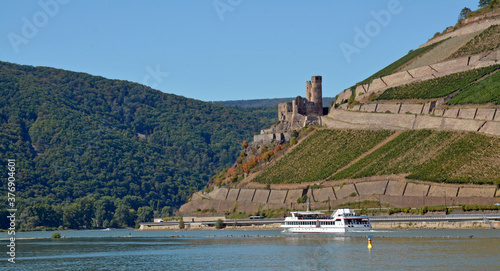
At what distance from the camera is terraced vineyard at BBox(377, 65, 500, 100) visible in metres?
131

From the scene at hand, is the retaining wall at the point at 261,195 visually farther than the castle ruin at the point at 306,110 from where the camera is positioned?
No

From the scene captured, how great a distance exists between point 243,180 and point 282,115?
22267 millimetres

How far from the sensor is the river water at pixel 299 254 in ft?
217

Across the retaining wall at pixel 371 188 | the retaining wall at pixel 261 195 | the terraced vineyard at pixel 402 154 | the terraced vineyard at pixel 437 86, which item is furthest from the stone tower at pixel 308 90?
the retaining wall at pixel 371 188

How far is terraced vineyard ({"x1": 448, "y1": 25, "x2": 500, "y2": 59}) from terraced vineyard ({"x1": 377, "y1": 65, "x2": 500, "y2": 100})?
5.91 m

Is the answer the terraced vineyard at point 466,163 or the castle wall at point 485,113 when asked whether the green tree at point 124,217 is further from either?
the castle wall at point 485,113

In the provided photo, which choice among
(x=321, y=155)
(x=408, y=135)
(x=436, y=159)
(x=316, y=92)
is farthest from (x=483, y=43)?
(x=436, y=159)

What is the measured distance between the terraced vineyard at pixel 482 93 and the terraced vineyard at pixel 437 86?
3.06 m

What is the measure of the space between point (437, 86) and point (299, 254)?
2719 inches

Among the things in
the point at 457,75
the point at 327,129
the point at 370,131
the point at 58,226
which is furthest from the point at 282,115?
the point at 58,226

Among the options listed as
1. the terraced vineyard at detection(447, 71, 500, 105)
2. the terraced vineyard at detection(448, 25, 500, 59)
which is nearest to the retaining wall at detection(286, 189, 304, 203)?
the terraced vineyard at detection(447, 71, 500, 105)

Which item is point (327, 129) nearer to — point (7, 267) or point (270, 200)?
point (270, 200)

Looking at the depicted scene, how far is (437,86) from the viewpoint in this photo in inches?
5364

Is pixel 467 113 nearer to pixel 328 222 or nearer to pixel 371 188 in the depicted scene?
pixel 371 188
